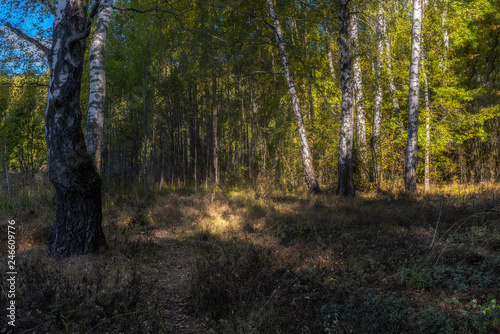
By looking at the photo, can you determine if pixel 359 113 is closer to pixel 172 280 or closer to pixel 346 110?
pixel 346 110

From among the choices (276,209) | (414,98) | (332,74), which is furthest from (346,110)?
(332,74)

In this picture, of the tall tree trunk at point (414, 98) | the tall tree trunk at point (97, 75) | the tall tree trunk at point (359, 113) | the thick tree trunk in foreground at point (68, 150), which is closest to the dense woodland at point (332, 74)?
the tall tree trunk at point (359, 113)

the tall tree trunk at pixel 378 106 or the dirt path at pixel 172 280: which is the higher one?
the tall tree trunk at pixel 378 106

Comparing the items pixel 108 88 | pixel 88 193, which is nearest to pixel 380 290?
pixel 88 193

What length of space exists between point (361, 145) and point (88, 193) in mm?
11163

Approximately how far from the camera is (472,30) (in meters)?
15.2

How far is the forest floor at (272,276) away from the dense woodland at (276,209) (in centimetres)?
3

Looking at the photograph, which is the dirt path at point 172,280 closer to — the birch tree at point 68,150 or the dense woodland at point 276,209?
the dense woodland at point 276,209

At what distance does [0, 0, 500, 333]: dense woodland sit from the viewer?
3312 mm

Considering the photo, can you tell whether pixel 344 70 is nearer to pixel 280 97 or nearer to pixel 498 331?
pixel 280 97

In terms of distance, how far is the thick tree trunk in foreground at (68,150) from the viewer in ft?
15.3

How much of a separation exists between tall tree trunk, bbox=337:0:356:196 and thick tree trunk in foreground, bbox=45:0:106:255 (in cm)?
840

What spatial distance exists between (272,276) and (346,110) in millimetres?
8149

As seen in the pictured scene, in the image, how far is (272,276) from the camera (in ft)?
14.0
